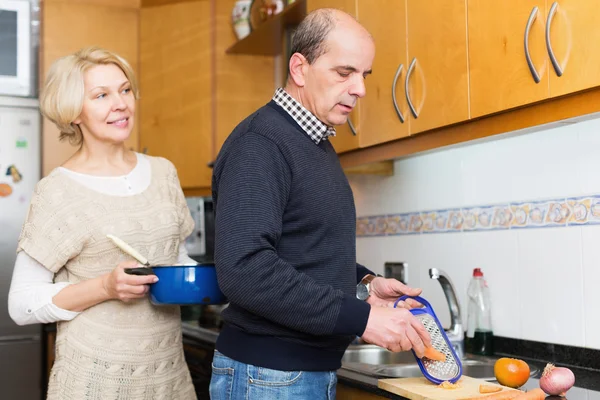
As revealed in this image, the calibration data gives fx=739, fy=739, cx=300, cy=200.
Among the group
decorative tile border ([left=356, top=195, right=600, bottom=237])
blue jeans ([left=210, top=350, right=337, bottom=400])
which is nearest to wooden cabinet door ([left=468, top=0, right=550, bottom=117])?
decorative tile border ([left=356, top=195, right=600, bottom=237])

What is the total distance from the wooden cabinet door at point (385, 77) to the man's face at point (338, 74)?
1.99 ft

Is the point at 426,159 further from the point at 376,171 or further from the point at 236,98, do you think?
the point at 236,98

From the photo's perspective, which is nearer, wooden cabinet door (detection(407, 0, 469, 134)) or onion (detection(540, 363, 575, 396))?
onion (detection(540, 363, 575, 396))

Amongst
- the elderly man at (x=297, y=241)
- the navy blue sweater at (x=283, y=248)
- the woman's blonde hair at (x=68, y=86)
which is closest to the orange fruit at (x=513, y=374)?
the elderly man at (x=297, y=241)

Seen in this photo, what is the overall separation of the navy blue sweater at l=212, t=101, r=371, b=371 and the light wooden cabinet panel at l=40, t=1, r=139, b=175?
7.22 feet

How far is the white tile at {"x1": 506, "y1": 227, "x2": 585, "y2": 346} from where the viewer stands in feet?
6.31

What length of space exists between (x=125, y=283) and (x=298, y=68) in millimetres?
621

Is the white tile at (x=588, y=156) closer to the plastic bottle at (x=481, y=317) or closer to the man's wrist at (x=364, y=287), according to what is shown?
the plastic bottle at (x=481, y=317)

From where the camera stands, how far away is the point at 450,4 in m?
1.90

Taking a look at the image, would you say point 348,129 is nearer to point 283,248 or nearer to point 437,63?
point 437,63

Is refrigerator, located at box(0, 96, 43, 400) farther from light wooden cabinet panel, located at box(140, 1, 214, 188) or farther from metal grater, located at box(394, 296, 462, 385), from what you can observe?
metal grater, located at box(394, 296, 462, 385)

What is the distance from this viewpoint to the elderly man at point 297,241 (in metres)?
1.32

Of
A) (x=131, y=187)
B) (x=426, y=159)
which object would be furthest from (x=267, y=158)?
(x=426, y=159)

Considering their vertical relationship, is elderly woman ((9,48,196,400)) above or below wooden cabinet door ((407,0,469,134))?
below
